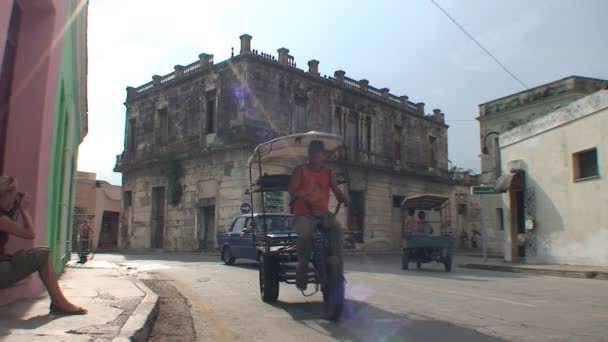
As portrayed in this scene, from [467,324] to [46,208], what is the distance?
5.89 metres

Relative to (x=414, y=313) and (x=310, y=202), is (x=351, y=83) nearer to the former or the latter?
(x=310, y=202)

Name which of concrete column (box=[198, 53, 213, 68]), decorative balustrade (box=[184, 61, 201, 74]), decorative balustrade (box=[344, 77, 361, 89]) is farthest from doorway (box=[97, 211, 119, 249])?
decorative balustrade (box=[344, 77, 361, 89])

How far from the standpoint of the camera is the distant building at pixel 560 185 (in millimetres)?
14922

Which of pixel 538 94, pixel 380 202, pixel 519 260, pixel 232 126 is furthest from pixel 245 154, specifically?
pixel 538 94

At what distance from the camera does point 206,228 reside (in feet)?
90.6

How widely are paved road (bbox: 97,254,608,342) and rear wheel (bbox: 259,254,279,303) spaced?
0.20 meters

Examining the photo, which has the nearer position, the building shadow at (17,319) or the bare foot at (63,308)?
the building shadow at (17,319)

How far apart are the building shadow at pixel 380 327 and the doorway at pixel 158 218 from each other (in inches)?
1000

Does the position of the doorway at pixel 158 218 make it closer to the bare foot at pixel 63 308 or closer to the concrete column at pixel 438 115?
the concrete column at pixel 438 115

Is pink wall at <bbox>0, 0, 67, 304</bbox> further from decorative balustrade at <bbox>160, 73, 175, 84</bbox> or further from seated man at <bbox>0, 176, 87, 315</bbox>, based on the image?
decorative balustrade at <bbox>160, 73, 175, 84</bbox>

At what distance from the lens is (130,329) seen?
15.4ft

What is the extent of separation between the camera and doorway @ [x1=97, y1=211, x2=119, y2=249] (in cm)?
3941

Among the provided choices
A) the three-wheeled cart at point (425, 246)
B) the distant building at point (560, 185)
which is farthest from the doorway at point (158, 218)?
the distant building at point (560, 185)

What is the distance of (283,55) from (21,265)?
24.8 metres
